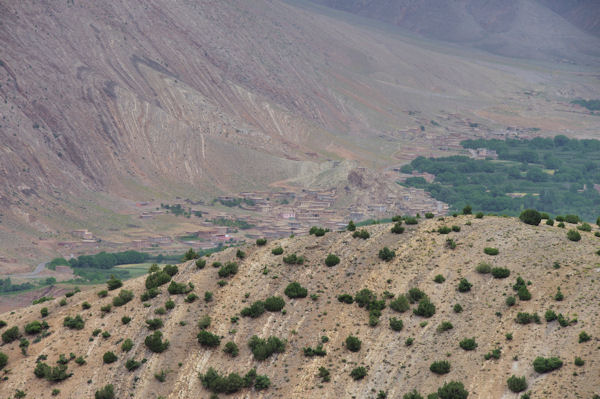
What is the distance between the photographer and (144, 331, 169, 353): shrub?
165ft

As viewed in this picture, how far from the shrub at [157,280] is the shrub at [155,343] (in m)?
7.79

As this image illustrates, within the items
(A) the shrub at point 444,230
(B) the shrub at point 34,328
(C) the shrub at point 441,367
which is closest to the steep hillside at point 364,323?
(C) the shrub at point 441,367

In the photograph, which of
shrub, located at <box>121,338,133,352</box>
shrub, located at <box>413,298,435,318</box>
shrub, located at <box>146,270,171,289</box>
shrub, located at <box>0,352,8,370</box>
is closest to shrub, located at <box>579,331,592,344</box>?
shrub, located at <box>413,298,435,318</box>

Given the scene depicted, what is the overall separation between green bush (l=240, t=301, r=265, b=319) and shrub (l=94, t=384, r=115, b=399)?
447 inches

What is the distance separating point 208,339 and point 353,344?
10769mm

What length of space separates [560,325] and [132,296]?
34.0m

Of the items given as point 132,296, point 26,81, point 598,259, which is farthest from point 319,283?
point 26,81

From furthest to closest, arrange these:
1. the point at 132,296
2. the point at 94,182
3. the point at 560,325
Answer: the point at 94,182, the point at 132,296, the point at 560,325

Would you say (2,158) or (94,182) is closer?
(2,158)

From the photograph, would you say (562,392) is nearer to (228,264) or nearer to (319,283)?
(319,283)

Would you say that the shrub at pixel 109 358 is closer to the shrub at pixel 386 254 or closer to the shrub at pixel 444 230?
the shrub at pixel 386 254

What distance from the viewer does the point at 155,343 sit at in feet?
165

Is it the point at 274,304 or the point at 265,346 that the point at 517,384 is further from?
the point at 274,304

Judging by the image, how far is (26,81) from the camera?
199375mm
